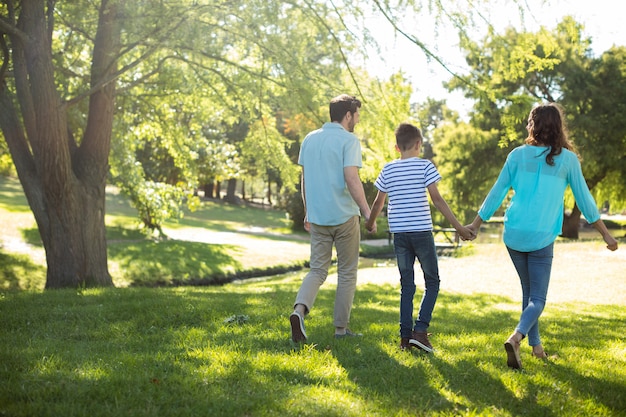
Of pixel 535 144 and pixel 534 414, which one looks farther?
pixel 535 144

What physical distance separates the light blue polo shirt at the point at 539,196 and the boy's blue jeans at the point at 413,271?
22.9 inches

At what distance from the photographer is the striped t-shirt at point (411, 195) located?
14.8 ft

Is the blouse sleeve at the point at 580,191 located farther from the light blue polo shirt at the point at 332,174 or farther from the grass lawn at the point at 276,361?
the light blue polo shirt at the point at 332,174

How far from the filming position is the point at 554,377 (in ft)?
13.2

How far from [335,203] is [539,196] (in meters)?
1.54

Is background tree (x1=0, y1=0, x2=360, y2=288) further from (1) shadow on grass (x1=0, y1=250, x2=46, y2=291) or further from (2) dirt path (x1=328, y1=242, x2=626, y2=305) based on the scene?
(2) dirt path (x1=328, y1=242, x2=626, y2=305)

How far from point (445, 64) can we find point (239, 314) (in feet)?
13.6

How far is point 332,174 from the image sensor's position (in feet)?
15.9

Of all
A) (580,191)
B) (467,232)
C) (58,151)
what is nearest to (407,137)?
(467,232)

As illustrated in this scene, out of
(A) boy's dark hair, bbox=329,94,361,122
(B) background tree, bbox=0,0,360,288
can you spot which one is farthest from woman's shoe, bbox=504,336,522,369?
(B) background tree, bbox=0,0,360,288

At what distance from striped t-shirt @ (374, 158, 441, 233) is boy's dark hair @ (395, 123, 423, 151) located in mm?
124

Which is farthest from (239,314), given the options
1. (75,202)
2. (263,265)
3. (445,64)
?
(263,265)

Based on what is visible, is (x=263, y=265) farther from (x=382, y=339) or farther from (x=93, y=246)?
(x=382, y=339)

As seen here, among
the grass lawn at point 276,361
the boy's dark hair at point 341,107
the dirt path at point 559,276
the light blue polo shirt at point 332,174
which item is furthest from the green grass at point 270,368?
the dirt path at point 559,276
